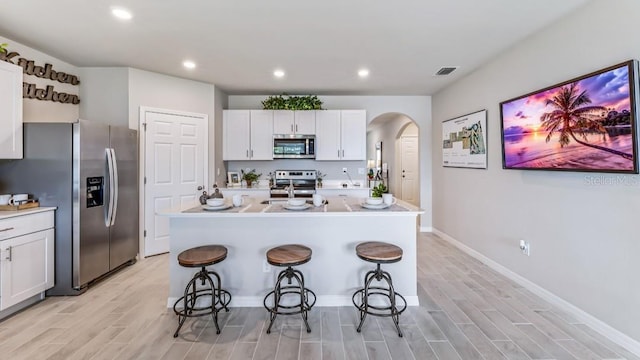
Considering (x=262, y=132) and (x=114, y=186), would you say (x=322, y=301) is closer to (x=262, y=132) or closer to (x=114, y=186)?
(x=114, y=186)

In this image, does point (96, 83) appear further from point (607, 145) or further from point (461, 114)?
point (607, 145)

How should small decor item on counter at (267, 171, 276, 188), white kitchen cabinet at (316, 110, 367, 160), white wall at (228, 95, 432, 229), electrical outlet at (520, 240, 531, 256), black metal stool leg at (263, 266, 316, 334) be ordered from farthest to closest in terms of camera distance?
white wall at (228, 95, 432, 229) < small decor item on counter at (267, 171, 276, 188) < white kitchen cabinet at (316, 110, 367, 160) < electrical outlet at (520, 240, 531, 256) < black metal stool leg at (263, 266, 316, 334)

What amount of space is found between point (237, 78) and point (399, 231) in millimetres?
3324

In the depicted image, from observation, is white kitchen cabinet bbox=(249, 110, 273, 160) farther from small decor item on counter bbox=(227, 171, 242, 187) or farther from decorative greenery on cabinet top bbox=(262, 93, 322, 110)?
small decor item on counter bbox=(227, 171, 242, 187)

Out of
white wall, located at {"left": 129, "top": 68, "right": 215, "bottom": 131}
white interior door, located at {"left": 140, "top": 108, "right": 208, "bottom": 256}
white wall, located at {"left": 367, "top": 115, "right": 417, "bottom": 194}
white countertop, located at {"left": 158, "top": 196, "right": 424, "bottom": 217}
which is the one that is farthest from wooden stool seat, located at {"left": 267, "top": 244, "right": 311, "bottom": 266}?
white wall, located at {"left": 367, "top": 115, "right": 417, "bottom": 194}

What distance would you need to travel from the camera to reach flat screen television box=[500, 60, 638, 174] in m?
1.99

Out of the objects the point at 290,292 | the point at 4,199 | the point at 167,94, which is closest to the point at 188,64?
the point at 167,94

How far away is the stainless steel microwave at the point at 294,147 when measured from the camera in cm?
507

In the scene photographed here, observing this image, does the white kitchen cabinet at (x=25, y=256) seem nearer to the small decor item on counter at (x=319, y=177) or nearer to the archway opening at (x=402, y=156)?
the small decor item on counter at (x=319, y=177)

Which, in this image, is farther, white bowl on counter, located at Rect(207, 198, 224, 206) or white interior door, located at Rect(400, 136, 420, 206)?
white interior door, located at Rect(400, 136, 420, 206)

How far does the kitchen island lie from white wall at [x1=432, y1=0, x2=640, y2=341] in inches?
53.2

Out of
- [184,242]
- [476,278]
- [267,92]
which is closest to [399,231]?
[476,278]

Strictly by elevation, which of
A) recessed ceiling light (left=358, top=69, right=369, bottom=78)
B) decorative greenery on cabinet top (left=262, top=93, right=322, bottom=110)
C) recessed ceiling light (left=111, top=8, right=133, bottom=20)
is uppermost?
recessed ceiling light (left=358, top=69, right=369, bottom=78)

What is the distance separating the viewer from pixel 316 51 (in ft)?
11.0
